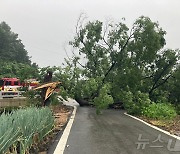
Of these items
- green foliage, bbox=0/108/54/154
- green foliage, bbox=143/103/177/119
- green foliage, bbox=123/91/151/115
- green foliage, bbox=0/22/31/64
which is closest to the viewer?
green foliage, bbox=0/108/54/154

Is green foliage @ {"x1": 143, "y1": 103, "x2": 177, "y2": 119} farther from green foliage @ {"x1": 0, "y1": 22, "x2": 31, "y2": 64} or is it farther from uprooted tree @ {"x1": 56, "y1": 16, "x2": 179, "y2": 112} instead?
green foliage @ {"x1": 0, "y1": 22, "x2": 31, "y2": 64}

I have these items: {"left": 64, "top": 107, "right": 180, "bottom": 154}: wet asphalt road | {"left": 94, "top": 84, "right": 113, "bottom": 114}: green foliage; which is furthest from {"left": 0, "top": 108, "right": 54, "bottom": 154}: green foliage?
{"left": 94, "top": 84, "right": 113, "bottom": 114}: green foliage

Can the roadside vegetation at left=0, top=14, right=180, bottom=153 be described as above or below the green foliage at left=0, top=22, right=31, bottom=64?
below

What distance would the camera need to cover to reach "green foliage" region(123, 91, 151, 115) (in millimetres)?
18703

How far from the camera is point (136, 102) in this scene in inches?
766

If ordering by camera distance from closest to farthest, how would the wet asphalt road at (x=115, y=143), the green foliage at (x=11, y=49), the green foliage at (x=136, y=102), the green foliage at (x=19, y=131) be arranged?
the green foliage at (x=19, y=131) < the wet asphalt road at (x=115, y=143) < the green foliage at (x=136, y=102) < the green foliage at (x=11, y=49)

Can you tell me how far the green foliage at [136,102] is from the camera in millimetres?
18703

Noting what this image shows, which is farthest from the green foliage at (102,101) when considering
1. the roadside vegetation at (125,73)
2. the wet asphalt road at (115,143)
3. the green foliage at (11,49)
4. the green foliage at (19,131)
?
the green foliage at (11,49)

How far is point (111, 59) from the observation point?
85.8 ft

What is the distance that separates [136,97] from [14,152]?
14.9m

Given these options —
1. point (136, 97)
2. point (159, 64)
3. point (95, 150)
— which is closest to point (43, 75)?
point (136, 97)

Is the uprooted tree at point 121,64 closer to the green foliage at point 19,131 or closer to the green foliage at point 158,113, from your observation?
the green foliage at point 158,113

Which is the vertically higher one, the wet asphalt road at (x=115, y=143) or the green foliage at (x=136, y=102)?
the green foliage at (x=136, y=102)

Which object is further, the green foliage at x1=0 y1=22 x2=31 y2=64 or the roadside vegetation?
the green foliage at x1=0 y1=22 x2=31 y2=64
